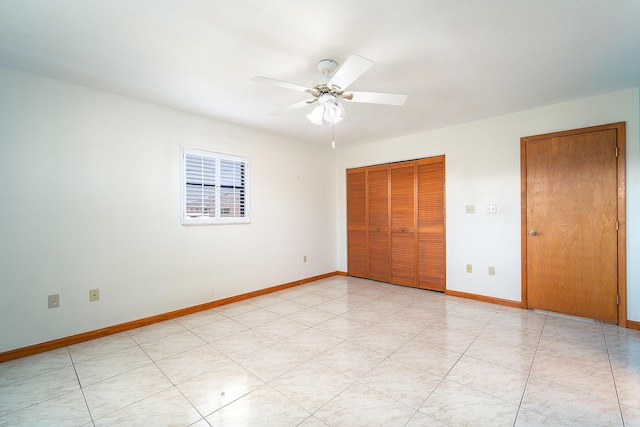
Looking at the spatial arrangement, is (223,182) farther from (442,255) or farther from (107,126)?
(442,255)

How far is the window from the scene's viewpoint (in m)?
3.40

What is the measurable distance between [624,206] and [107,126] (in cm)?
516

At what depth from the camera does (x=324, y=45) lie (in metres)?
2.02

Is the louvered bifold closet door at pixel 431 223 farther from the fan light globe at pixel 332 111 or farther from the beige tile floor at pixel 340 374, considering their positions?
the fan light globe at pixel 332 111

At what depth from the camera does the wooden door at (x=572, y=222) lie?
2.92 m

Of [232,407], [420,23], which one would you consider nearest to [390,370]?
[232,407]

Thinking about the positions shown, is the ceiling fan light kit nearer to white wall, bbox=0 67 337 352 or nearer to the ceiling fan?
the ceiling fan

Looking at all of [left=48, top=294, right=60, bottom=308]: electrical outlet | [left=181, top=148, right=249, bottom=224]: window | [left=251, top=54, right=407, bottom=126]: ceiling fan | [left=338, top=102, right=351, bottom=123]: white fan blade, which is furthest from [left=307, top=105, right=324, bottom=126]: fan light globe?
[left=48, top=294, right=60, bottom=308]: electrical outlet

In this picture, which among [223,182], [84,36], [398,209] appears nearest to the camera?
[84,36]

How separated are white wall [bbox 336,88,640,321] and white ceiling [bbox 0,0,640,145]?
0.84 ft

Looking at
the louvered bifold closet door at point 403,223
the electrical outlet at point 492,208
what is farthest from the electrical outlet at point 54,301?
the electrical outlet at point 492,208

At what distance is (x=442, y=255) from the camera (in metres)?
4.09

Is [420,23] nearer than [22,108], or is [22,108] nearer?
[420,23]

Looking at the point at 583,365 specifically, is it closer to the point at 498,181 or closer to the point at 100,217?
the point at 498,181
